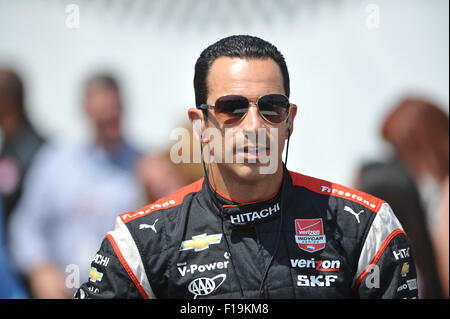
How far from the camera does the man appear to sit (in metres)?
1.56

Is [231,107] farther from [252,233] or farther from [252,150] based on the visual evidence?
[252,233]

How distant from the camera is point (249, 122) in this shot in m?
1.56

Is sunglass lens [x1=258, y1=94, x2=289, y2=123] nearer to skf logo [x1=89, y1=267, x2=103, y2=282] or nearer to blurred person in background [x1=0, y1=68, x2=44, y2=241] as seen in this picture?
skf logo [x1=89, y1=267, x2=103, y2=282]

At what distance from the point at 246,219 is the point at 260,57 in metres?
0.60

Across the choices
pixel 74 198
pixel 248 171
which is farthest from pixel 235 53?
pixel 74 198

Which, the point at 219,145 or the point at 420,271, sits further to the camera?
the point at 420,271

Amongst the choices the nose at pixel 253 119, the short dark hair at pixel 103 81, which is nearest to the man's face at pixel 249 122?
the nose at pixel 253 119

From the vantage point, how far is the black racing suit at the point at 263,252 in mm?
1553

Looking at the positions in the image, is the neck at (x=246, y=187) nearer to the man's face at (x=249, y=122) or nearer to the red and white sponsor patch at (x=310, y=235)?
the man's face at (x=249, y=122)

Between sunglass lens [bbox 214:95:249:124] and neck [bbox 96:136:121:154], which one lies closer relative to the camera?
sunglass lens [bbox 214:95:249:124]

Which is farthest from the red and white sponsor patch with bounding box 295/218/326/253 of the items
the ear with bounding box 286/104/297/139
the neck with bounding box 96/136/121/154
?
the neck with bounding box 96/136/121/154
